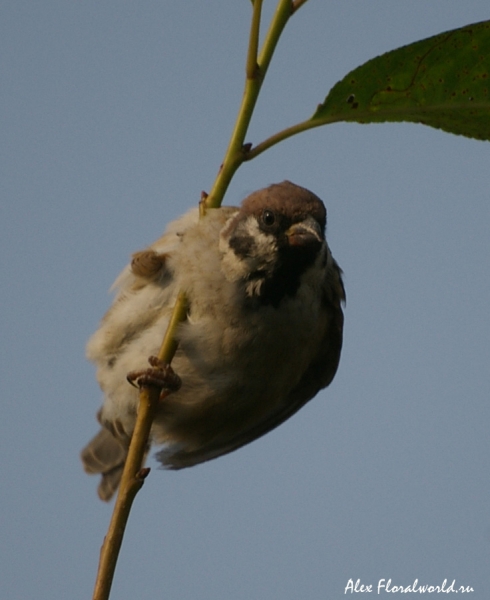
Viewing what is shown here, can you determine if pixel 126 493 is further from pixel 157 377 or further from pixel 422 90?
pixel 422 90

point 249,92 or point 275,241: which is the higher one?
point 275,241

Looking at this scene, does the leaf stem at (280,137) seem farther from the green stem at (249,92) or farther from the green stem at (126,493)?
the green stem at (126,493)

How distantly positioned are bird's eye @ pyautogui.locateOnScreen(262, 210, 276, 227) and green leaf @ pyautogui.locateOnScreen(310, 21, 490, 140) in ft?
3.46

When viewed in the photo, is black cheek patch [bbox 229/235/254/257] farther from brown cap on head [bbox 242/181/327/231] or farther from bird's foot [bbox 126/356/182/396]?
bird's foot [bbox 126/356/182/396]

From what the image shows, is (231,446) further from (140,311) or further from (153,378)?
(153,378)

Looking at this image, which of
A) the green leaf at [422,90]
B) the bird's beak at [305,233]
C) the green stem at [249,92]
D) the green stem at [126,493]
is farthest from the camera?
the bird's beak at [305,233]

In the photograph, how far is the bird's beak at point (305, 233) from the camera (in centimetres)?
A: 308

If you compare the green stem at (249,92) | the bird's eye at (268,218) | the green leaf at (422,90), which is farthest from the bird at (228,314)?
the green stem at (249,92)

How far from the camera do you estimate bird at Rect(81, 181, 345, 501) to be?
320 cm

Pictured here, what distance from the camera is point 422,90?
6.98 feet

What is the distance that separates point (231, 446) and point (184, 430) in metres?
0.49

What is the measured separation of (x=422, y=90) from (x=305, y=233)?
A: 3.41ft

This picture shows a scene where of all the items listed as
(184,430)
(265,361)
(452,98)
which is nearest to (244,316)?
(265,361)

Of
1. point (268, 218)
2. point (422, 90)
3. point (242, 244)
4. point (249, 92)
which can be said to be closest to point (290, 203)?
point (268, 218)
